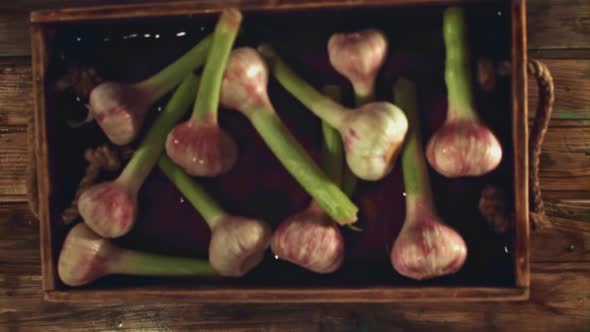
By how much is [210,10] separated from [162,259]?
11.2 inches

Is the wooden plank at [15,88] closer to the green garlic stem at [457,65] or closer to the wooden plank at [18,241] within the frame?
the wooden plank at [18,241]

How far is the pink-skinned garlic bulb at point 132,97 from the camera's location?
0.70 meters

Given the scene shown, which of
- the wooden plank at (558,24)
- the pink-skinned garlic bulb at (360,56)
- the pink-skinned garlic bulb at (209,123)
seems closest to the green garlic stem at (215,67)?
the pink-skinned garlic bulb at (209,123)

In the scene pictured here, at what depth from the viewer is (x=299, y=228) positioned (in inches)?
26.3

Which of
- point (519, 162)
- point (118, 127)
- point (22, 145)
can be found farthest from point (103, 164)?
point (519, 162)

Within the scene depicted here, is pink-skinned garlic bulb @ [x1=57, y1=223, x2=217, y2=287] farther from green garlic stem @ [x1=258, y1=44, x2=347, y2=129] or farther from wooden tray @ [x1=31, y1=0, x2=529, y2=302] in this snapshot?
green garlic stem @ [x1=258, y1=44, x2=347, y2=129]

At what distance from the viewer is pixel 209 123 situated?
2.27ft

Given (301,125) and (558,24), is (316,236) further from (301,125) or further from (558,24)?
(558,24)

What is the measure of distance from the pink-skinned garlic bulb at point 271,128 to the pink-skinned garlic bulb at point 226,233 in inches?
2.9

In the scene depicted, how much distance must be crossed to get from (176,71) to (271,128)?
0.13 meters

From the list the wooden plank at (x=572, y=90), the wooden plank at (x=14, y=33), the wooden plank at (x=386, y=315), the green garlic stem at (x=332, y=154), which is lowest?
the wooden plank at (x=386, y=315)

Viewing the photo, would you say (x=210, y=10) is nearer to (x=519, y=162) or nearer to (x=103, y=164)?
(x=103, y=164)

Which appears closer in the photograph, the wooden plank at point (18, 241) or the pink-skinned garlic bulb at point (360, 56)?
the pink-skinned garlic bulb at point (360, 56)

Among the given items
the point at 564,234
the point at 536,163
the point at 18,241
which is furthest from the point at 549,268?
the point at 18,241
